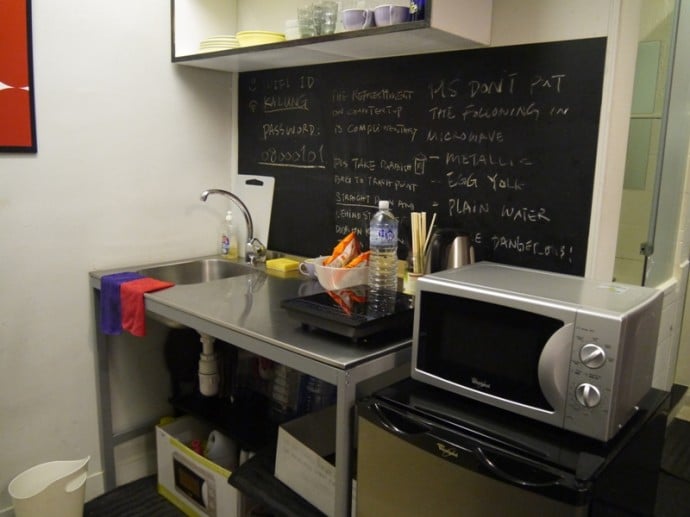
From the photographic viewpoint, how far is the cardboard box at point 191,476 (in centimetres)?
194

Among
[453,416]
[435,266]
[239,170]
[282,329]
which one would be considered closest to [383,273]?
[435,266]

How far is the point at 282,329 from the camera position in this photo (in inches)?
60.9

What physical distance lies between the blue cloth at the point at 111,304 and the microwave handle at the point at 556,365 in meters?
1.50

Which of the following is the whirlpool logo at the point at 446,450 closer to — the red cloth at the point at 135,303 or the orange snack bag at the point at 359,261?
the orange snack bag at the point at 359,261

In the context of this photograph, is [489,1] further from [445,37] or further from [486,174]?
[486,174]

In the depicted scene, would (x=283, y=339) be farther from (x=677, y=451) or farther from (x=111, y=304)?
(x=677, y=451)

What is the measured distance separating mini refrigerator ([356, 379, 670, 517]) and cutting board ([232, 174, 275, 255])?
4.24 feet

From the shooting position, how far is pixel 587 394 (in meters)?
1.06

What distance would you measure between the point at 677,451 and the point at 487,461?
2.27 m

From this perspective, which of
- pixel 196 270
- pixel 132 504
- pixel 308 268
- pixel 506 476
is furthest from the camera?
pixel 196 270

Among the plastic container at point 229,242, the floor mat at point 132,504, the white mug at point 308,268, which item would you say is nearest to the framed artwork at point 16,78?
the plastic container at point 229,242

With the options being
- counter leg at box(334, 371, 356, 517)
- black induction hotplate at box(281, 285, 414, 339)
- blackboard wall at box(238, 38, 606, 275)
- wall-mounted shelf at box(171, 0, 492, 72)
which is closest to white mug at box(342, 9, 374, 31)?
wall-mounted shelf at box(171, 0, 492, 72)

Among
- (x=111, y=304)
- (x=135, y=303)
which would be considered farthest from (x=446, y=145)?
(x=111, y=304)

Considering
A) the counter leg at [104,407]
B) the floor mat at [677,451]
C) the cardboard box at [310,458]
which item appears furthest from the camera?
the floor mat at [677,451]
